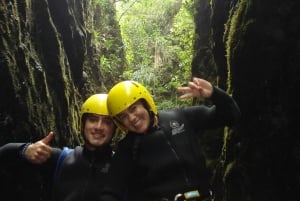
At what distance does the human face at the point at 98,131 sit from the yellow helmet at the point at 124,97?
28 centimetres

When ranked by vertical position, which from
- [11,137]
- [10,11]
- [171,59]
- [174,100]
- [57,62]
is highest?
[10,11]

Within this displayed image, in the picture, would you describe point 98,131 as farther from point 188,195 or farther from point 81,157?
point 188,195

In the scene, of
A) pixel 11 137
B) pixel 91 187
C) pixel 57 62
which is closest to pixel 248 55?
pixel 91 187

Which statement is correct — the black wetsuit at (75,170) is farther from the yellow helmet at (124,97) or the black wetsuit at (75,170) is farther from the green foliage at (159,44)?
the green foliage at (159,44)

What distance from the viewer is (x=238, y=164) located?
5.61 metres

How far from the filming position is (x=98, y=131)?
4.17 m

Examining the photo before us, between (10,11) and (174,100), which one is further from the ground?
(10,11)

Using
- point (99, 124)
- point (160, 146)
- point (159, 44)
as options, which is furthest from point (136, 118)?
point (159, 44)

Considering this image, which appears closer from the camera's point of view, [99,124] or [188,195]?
[188,195]

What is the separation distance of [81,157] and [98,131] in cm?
35

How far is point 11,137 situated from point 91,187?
1.36 metres

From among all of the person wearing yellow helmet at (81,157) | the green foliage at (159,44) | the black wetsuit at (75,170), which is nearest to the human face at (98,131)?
the person wearing yellow helmet at (81,157)

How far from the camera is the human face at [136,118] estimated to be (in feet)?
12.4

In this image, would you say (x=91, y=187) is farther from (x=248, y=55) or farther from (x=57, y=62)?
(x=57, y=62)
